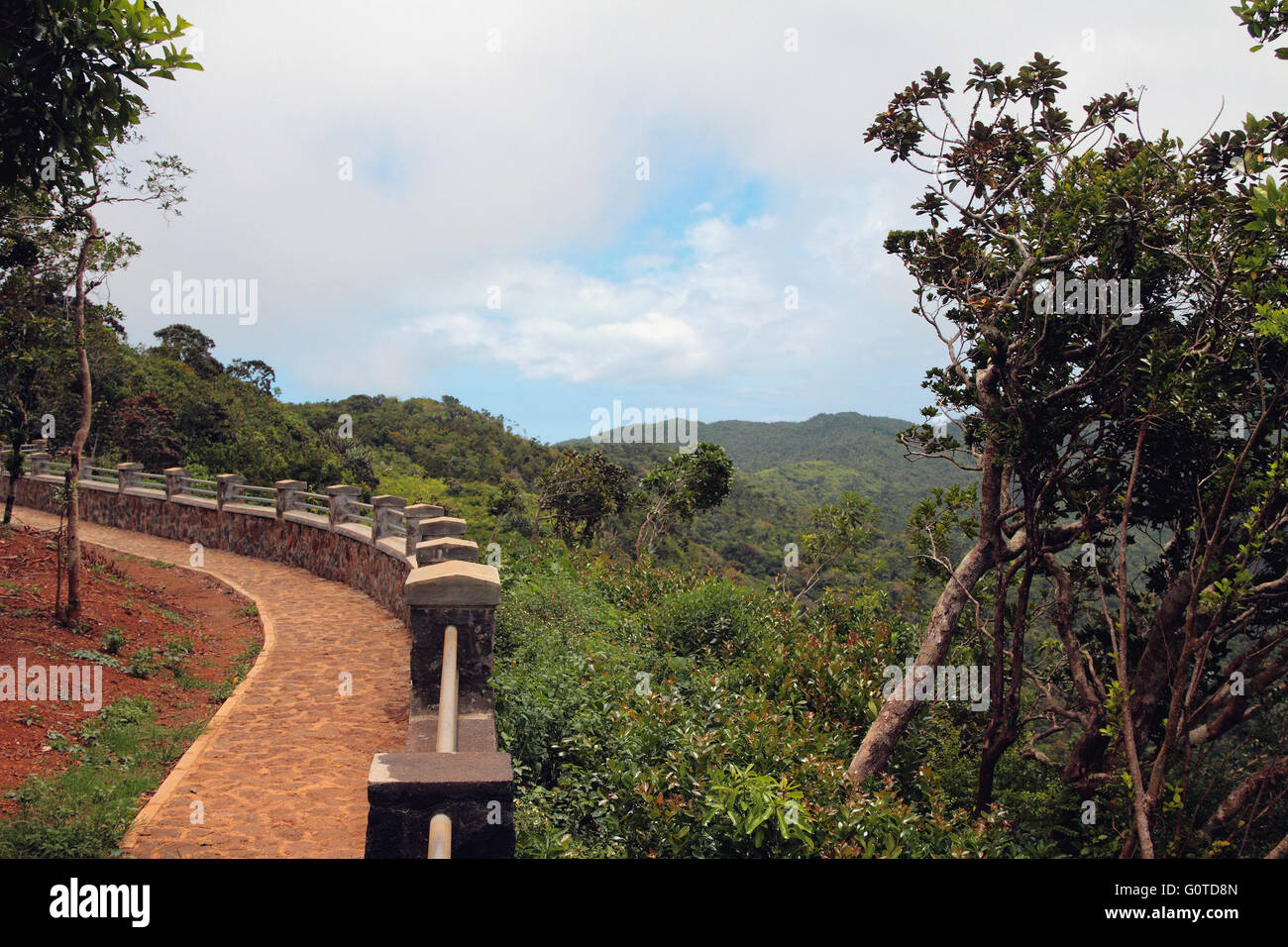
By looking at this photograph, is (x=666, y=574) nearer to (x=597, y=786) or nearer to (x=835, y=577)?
(x=835, y=577)

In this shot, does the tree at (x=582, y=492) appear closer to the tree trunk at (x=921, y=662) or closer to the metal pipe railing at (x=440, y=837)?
the tree trunk at (x=921, y=662)

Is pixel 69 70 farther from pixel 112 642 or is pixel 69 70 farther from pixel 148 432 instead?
pixel 148 432

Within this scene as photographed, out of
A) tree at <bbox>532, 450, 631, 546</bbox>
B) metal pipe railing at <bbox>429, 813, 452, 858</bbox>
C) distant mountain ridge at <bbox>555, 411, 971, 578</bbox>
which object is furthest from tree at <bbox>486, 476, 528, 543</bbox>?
metal pipe railing at <bbox>429, 813, 452, 858</bbox>

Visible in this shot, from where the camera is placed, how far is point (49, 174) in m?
6.97

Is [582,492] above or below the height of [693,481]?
below

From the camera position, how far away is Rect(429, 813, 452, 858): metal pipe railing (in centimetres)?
288

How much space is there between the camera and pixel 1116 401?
7.77 m

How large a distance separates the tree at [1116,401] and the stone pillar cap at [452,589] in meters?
4.87

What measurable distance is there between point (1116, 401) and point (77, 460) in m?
12.5

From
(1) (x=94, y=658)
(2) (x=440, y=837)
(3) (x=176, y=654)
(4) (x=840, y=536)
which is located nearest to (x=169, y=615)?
(3) (x=176, y=654)

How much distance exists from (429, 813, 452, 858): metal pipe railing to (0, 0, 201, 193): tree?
21.5 feet

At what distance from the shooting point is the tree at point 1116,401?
6535 millimetres

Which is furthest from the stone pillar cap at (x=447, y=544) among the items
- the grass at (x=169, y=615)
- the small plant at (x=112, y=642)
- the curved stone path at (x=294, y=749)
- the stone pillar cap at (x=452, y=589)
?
the grass at (x=169, y=615)
